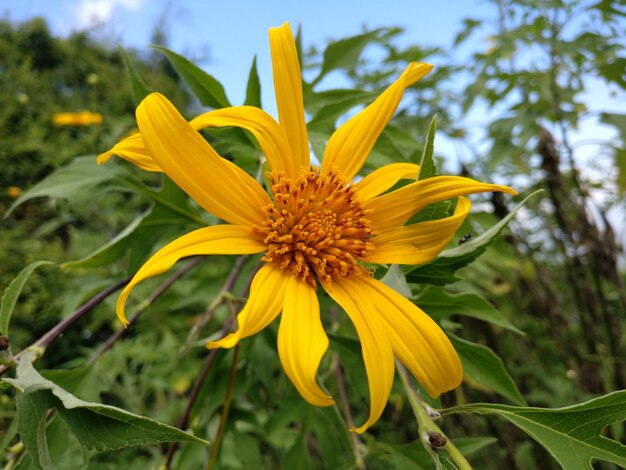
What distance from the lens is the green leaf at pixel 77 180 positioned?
2.92 ft

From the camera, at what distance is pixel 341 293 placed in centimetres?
64

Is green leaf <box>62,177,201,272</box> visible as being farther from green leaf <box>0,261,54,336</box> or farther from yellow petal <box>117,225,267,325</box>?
yellow petal <box>117,225,267,325</box>

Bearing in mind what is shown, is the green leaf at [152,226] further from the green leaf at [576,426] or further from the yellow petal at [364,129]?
the green leaf at [576,426]

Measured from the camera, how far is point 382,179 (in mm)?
723

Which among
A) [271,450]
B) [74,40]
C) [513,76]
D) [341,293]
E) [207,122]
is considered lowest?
[271,450]

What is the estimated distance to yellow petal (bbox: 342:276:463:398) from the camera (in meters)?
0.58

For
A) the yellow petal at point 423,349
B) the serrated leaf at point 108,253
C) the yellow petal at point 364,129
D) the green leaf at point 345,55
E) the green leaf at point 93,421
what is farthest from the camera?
the green leaf at point 345,55

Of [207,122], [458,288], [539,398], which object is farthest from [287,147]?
[539,398]

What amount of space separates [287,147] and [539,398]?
1.36 metres

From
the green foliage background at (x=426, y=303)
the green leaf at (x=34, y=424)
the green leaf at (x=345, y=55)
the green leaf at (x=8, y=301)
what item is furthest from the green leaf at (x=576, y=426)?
the green leaf at (x=345, y=55)

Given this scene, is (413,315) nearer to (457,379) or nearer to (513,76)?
(457,379)

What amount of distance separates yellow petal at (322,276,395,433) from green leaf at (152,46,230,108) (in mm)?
427

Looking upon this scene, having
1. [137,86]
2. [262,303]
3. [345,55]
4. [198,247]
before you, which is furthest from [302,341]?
[345,55]

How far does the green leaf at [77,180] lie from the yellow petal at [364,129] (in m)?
0.47
